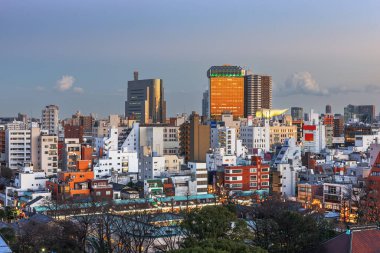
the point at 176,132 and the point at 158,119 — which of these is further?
the point at 158,119

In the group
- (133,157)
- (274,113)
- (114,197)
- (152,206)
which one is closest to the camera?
(152,206)

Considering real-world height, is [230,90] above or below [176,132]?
above

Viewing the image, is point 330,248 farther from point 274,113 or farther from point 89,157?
point 274,113

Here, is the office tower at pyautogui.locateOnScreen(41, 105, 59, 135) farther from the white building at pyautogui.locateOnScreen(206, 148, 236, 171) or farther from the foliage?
the foliage

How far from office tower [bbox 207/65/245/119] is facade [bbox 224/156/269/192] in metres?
64.9

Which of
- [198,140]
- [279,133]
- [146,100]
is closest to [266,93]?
[146,100]

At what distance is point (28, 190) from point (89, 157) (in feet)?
36.1

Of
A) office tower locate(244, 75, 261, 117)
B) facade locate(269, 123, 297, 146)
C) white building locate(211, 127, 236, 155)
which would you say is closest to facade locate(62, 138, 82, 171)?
white building locate(211, 127, 236, 155)

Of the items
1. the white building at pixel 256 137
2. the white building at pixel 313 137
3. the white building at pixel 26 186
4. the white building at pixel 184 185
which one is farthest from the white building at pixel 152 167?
the white building at pixel 313 137

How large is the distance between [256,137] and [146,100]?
122 ft

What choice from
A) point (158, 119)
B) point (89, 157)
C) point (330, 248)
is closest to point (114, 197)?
point (89, 157)

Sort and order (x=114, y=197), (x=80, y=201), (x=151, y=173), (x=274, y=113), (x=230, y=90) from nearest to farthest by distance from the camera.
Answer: (x=80, y=201) < (x=114, y=197) < (x=151, y=173) < (x=274, y=113) < (x=230, y=90)

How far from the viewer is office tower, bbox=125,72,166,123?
96.1m

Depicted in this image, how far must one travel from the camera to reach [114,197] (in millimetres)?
34594
